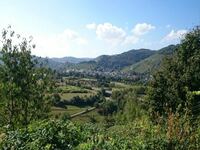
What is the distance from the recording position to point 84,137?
1390 cm

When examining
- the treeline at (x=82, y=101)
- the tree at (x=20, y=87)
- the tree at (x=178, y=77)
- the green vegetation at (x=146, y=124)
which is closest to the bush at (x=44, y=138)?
the green vegetation at (x=146, y=124)

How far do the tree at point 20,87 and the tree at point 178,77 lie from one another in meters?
16.5

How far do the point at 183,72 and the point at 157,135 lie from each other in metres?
32.0

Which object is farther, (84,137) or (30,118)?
(30,118)

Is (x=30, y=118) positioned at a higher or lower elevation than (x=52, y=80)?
lower

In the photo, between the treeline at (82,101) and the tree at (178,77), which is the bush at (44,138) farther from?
the treeline at (82,101)

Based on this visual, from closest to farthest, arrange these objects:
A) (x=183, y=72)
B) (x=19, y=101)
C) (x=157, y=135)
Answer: (x=157, y=135), (x=19, y=101), (x=183, y=72)

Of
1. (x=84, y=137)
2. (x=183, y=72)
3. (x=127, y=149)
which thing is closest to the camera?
(x=127, y=149)

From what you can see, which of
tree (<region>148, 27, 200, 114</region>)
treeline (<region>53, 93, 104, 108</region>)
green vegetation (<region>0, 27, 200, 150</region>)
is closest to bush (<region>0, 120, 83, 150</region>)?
green vegetation (<region>0, 27, 200, 150</region>)

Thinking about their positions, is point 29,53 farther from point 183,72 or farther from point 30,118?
point 183,72

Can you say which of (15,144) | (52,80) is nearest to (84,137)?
(15,144)

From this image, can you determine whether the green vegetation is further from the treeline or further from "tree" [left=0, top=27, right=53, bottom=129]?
the treeline

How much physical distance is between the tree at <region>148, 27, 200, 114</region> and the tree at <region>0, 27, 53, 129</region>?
1647 cm

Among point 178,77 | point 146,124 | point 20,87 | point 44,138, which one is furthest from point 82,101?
point 44,138
